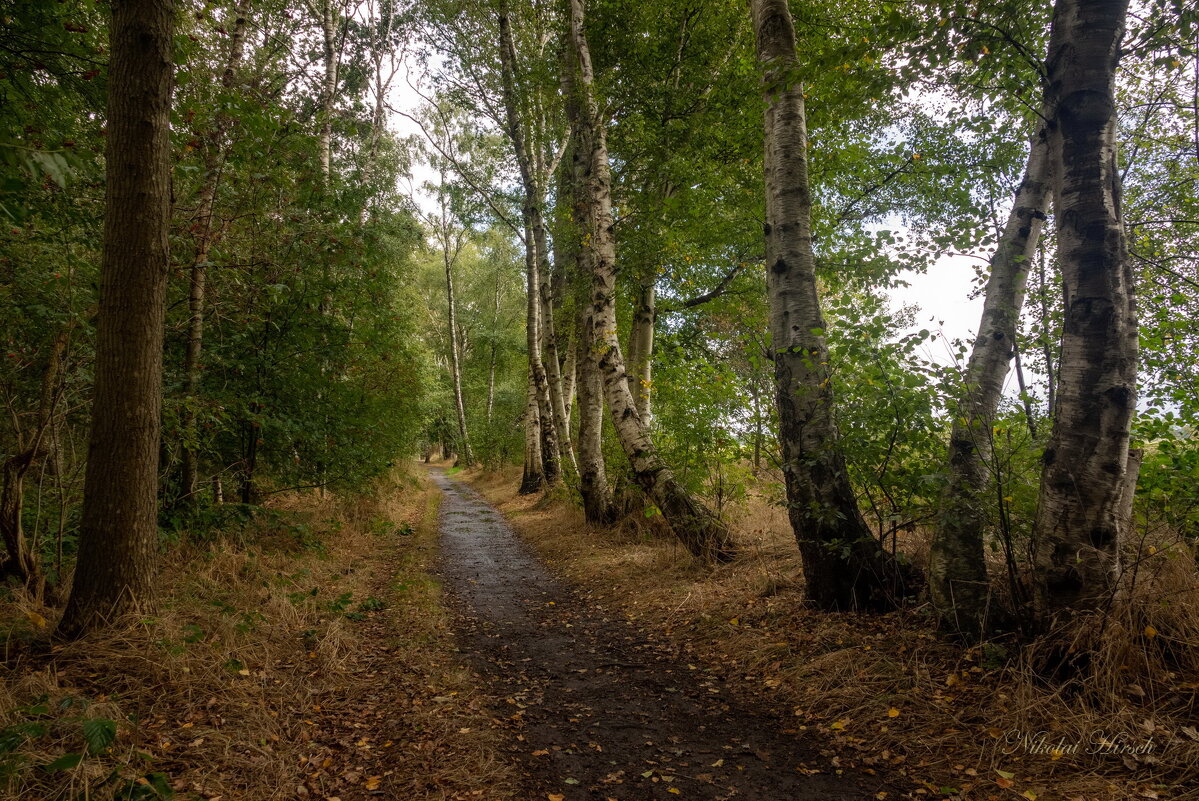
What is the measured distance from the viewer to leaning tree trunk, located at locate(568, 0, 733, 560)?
7.50 meters

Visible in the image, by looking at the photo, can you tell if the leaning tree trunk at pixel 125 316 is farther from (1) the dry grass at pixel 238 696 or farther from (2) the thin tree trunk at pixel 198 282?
(2) the thin tree trunk at pixel 198 282

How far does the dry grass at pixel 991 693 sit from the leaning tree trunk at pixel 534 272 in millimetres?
10990

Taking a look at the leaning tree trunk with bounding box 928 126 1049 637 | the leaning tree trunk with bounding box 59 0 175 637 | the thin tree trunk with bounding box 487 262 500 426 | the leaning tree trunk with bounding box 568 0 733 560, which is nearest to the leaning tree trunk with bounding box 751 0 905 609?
the leaning tree trunk with bounding box 928 126 1049 637

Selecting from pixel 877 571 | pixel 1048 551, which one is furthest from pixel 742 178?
pixel 1048 551

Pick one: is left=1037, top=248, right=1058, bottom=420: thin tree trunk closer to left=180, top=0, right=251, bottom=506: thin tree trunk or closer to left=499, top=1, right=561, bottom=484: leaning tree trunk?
left=180, top=0, right=251, bottom=506: thin tree trunk

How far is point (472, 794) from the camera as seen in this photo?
10.0 feet

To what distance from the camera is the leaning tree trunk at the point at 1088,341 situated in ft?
10.9

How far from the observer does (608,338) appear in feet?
29.5

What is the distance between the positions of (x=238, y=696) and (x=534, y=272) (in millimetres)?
13662

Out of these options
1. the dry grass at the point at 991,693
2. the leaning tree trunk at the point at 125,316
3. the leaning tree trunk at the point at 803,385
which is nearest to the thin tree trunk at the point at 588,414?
the leaning tree trunk at the point at 803,385

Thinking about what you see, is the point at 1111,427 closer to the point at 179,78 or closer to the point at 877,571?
the point at 877,571

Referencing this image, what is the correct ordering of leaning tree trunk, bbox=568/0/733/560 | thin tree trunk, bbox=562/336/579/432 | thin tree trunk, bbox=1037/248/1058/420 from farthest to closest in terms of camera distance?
1. thin tree trunk, bbox=562/336/579/432
2. leaning tree trunk, bbox=568/0/733/560
3. thin tree trunk, bbox=1037/248/1058/420

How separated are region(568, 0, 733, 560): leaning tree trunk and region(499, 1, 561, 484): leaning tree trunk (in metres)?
3.91

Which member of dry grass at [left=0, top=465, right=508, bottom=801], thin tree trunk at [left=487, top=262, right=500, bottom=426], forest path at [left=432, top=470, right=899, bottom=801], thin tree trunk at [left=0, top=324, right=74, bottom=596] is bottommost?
forest path at [left=432, top=470, right=899, bottom=801]
